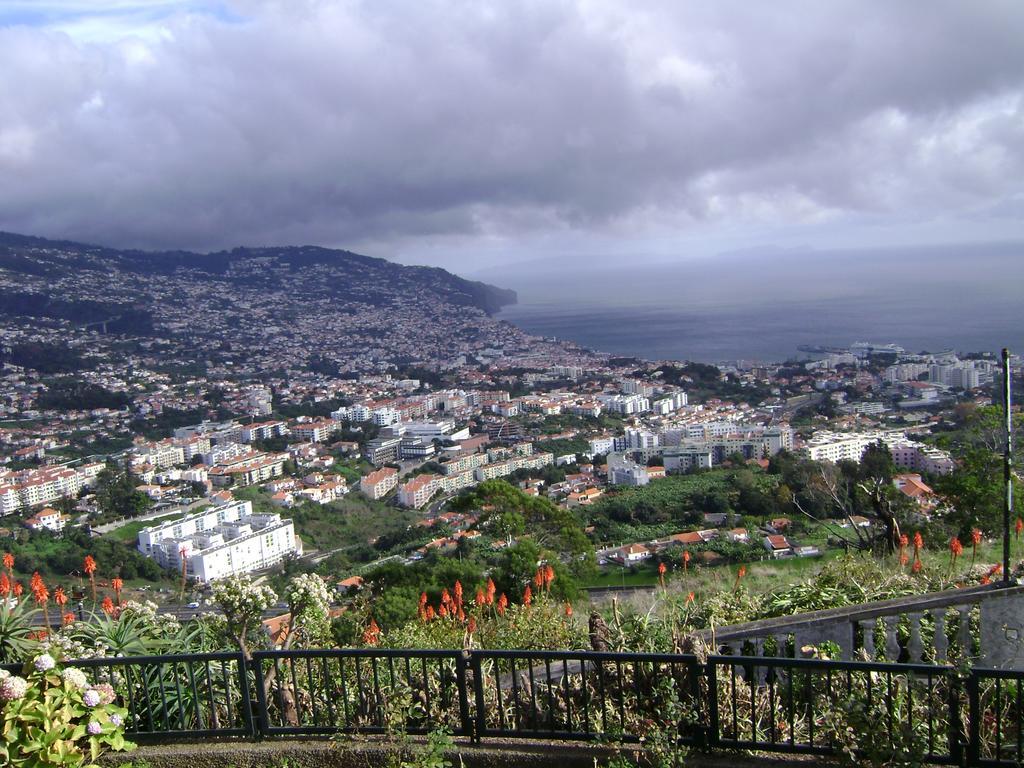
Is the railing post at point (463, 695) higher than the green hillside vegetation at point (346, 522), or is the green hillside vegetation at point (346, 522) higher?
the railing post at point (463, 695)

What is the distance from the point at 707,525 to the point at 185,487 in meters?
19.1

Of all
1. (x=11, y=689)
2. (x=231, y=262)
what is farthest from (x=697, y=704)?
(x=231, y=262)

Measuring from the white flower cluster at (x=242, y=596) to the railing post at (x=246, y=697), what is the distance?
525 millimetres

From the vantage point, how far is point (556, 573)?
8188mm

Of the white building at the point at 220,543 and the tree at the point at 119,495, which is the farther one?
the tree at the point at 119,495

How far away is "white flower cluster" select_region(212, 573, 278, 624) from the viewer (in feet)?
11.5

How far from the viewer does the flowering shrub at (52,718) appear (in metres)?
2.29

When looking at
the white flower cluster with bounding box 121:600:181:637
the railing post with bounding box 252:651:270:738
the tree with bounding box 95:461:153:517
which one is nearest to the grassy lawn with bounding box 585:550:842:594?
the railing post with bounding box 252:651:270:738

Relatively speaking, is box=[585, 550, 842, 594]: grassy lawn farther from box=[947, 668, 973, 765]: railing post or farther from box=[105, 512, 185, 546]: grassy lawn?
box=[105, 512, 185, 546]: grassy lawn

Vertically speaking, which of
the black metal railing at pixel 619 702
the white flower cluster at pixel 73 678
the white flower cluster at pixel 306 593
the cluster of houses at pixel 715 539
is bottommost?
the cluster of houses at pixel 715 539

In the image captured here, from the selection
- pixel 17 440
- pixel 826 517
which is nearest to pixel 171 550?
pixel 826 517

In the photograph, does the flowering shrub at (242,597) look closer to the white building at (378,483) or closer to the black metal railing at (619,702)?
the black metal railing at (619,702)

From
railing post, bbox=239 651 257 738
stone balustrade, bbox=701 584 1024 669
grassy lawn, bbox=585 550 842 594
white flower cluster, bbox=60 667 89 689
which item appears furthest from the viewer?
grassy lawn, bbox=585 550 842 594

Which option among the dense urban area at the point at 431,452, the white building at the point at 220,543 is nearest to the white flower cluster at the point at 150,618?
the dense urban area at the point at 431,452
